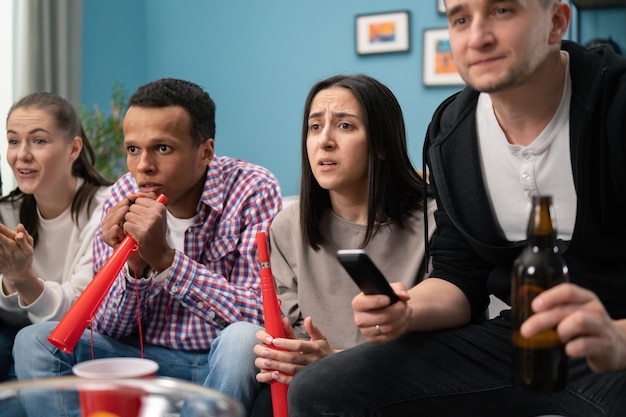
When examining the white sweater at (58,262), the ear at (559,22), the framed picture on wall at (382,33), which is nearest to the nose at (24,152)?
the white sweater at (58,262)

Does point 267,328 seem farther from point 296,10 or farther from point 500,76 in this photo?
point 296,10

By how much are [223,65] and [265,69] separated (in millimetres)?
266

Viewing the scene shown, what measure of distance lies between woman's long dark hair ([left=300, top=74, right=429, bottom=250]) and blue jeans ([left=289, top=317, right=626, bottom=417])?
1.40 ft

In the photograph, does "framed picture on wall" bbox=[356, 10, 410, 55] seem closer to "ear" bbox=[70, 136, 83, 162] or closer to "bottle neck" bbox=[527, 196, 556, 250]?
"ear" bbox=[70, 136, 83, 162]

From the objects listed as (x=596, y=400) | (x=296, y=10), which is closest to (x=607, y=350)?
(x=596, y=400)

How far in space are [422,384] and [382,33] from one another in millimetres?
3111

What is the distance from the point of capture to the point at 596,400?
1.24m

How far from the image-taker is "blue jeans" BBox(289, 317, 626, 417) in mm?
1324

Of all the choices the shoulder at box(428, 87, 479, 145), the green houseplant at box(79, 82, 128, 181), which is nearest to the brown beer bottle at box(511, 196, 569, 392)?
the shoulder at box(428, 87, 479, 145)

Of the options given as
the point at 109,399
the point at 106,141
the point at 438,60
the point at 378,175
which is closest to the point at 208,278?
the point at 378,175

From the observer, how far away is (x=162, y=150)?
193 cm

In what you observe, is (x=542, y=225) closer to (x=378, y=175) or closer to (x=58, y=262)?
(x=378, y=175)

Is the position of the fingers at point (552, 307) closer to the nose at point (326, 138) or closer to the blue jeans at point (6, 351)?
the nose at point (326, 138)

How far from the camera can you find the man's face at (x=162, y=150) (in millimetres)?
1906
